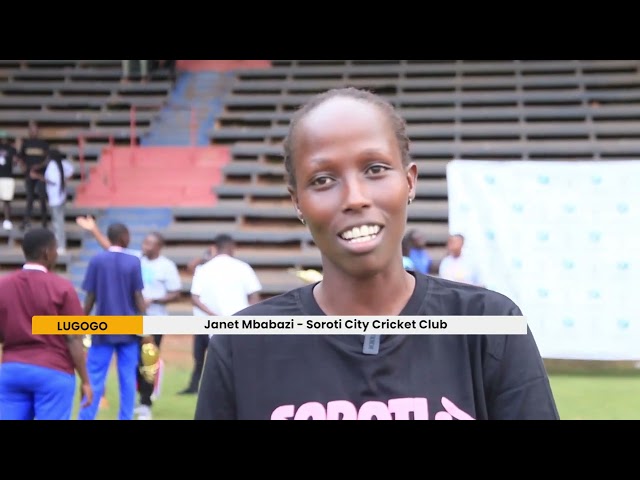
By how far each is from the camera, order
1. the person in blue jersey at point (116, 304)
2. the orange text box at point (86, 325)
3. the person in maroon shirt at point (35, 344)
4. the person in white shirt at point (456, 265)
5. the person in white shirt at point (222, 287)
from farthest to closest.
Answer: the person in white shirt at point (456, 265), the person in white shirt at point (222, 287), the person in blue jersey at point (116, 304), the person in maroon shirt at point (35, 344), the orange text box at point (86, 325)

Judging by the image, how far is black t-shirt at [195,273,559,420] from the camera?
5.10ft

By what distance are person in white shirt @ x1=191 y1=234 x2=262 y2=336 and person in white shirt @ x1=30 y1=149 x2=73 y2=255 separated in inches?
80.0

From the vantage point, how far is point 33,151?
7.25 m

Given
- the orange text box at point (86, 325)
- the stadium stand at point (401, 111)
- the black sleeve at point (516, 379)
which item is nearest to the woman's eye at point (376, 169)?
the black sleeve at point (516, 379)

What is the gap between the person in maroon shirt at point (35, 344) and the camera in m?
4.01

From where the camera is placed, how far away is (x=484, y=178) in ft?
A: 23.2

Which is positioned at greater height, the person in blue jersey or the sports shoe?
the person in blue jersey

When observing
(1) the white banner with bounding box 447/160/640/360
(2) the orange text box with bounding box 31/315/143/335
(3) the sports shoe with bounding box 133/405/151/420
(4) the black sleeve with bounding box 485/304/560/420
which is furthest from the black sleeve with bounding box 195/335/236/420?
(1) the white banner with bounding box 447/160/640/360

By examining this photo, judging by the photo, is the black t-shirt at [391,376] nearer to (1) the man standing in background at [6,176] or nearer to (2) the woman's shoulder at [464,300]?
(2) the woman's shoulder at [464,300]

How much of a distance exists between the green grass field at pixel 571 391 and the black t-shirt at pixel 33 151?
1979 millimetres

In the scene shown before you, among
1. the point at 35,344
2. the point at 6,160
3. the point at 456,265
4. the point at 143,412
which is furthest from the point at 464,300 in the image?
the point at 6,160

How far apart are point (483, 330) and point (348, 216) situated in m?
0.34

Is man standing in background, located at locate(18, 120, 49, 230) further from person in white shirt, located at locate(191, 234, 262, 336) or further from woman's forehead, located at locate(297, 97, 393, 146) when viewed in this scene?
woman's forehead, located at locate(297, 97, 393, 146)
